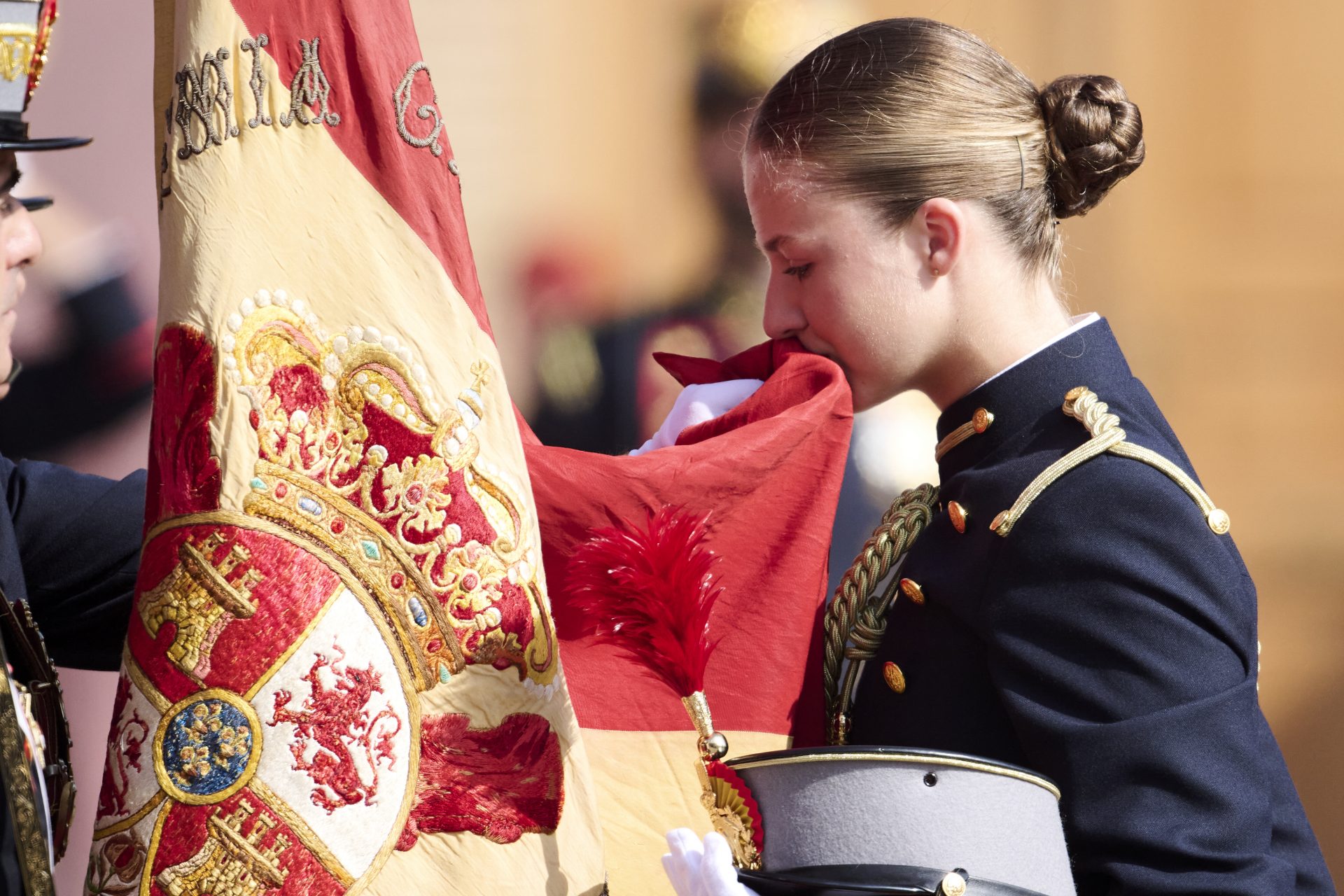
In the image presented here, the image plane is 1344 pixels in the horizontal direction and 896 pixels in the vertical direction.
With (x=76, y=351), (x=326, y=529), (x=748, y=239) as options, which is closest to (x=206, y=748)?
(x=326, y=529)

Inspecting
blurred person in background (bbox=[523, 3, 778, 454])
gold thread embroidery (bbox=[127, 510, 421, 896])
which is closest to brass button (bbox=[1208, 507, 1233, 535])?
gold thread embroidery (bbox=[127, 510, 421, 896])

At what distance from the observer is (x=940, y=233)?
1113 millimetres

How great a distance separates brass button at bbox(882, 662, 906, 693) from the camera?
110 cm

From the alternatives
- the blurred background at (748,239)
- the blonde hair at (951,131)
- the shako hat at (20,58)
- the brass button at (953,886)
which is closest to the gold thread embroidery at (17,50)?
the shako hat at (20,58)

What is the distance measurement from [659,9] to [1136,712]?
2.07 m

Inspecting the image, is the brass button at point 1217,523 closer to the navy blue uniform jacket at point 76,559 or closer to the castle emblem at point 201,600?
the castle emblem at point 201,600

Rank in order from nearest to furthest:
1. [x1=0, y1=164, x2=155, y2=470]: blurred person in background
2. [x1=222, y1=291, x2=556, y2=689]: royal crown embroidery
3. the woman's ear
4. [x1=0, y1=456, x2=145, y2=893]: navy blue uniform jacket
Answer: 1. [x1=222, y1=291, x2=556, y2=689]: royal crown embroidery
2. the woman's ear
3. [x1=0, y1=456, x2=145, y2=893]: navy blue uniform jacket
4. [x1=0, y1=164, x2=155, y2=470]: blurred person in background

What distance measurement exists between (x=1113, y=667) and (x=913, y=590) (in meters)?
0.22

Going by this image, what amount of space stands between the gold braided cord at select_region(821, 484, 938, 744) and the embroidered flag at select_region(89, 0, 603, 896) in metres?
0.29

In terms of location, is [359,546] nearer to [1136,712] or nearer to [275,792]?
[275,792]

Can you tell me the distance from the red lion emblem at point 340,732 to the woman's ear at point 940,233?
623mm

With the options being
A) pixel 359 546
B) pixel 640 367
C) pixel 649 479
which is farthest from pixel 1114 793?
pixel 640 367

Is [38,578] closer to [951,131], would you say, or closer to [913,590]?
[913,590]

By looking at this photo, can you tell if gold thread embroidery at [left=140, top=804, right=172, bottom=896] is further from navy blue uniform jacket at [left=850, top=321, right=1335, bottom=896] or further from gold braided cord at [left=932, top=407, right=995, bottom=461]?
gold braided cord at [left=932, top=407, right=995, bottom=461]
